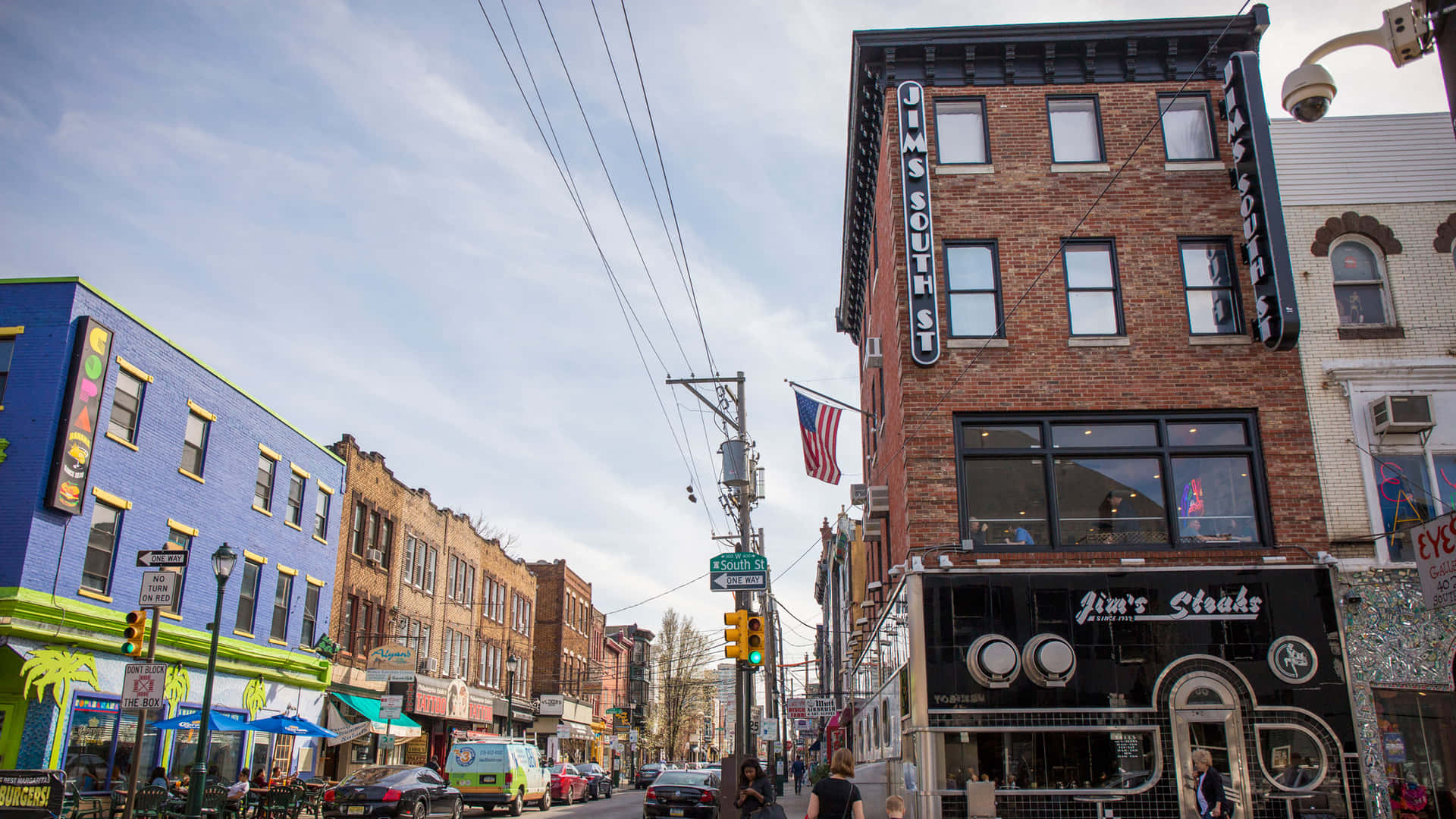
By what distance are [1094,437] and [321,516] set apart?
23431 mm

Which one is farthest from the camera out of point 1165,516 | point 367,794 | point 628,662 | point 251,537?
point 628,662

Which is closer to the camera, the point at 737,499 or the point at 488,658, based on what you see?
the point at 737,499

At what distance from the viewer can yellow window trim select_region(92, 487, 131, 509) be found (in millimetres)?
20281

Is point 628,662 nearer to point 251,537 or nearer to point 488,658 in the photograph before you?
point 488,658

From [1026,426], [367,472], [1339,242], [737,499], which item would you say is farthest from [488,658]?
[1339,242]

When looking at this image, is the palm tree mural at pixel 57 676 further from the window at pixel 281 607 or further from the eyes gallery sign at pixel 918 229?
the eyes gallery sign at pixel 918 229

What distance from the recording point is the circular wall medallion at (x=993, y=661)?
599 inches

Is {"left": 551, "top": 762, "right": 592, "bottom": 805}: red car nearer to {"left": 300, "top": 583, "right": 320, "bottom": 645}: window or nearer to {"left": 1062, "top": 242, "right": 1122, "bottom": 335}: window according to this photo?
{"left": 300, "top": 583, "right": 320, "bottom": 645}: window

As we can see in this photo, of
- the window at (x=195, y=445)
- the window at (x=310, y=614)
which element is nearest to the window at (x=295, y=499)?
the window at (x=310, y=614)

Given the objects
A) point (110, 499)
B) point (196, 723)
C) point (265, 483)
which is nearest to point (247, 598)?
point (265, 483)

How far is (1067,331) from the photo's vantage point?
17.2 m

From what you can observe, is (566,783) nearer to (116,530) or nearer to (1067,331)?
(116,530)

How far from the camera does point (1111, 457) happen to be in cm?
1688

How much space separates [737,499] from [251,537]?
43.4 feet
